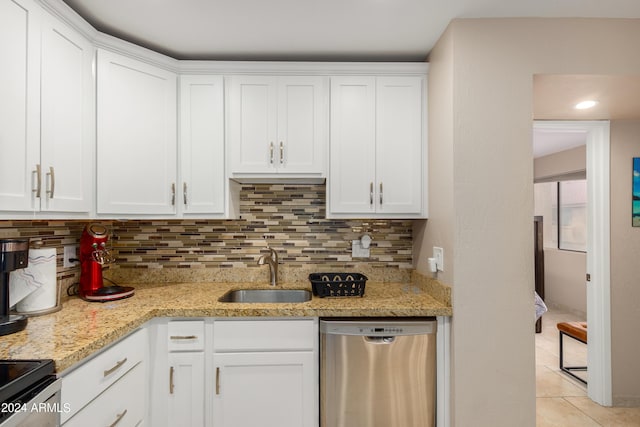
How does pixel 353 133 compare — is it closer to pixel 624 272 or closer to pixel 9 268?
pixel 9 268

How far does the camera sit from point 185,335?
1.81 metres

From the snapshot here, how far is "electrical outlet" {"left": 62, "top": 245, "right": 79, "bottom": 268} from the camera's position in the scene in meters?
2.02

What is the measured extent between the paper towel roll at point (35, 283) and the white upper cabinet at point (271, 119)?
3.56 feet

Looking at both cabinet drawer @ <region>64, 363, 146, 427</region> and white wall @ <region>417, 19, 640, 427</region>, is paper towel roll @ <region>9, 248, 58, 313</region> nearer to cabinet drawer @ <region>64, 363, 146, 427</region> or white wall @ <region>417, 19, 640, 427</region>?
cabinet drawer @ <region>64, 363, 146, 427</region>

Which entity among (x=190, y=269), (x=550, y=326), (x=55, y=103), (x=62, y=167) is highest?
(x=55, y=103)

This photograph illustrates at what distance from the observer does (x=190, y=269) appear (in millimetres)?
2461

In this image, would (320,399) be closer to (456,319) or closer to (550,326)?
(456,319)

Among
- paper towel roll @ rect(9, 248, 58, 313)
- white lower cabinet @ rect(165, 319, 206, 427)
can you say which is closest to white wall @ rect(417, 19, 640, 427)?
white lower cabinet @ rect(165, 319, 206, 427)

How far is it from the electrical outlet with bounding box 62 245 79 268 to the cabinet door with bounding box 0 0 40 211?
2.38 ft

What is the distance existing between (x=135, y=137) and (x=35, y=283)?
0.91 m

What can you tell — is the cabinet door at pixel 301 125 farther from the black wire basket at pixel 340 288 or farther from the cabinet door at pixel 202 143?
the black wire basket at pixel 340 288

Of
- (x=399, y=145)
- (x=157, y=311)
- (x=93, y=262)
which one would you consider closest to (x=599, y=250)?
(x=399, y=145)

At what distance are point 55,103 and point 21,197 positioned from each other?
0.48 meters

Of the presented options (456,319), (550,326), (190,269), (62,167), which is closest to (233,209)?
(190,269)
